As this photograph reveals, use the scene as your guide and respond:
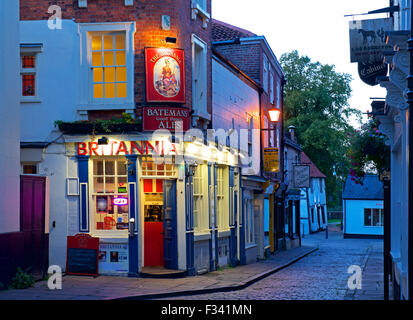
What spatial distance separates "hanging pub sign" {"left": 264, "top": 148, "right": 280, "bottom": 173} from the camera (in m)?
26.5

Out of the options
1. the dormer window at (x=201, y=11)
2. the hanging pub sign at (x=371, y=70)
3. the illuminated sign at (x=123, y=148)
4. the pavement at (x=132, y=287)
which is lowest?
the pavement at (x=132, y=287)

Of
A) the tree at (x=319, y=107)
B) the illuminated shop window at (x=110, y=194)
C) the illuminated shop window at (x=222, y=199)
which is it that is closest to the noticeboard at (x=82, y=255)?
the illuminated shop window at (x=110, y=194)

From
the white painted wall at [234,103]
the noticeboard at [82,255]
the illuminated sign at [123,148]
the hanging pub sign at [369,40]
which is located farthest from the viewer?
the white painted wall at [234,103]

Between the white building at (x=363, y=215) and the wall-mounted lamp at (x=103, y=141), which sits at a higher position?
the wall-mounted lamp at (x=103, y=141)

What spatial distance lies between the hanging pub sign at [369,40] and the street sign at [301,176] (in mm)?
20216

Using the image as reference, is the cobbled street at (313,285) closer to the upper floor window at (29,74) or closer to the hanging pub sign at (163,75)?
the hanging pub sign at (163,75)

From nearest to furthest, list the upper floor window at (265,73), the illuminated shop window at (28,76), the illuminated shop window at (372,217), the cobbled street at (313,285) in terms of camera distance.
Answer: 1. the cobbled street at (313,285)
2. the illuminated shop window at (28,76)
3. the upper floor window at (265,73)
4. the illuminated shop window at (372,217)

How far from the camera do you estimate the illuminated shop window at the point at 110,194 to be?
16547mm

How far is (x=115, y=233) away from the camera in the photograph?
54.0 ft

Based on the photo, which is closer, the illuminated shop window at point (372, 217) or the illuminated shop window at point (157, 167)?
the illuminated shop window at point (157, 167)

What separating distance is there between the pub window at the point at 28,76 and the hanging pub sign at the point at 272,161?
12.0 meters

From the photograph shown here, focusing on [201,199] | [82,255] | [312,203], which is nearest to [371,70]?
[201,199]

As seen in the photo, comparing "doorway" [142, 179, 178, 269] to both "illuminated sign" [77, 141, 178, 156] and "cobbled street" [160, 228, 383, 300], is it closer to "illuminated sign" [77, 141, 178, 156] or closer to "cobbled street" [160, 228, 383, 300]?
"illuminated sign" [77, 141, 178, 156]

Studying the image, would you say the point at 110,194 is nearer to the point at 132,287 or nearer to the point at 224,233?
the point at 132,287
